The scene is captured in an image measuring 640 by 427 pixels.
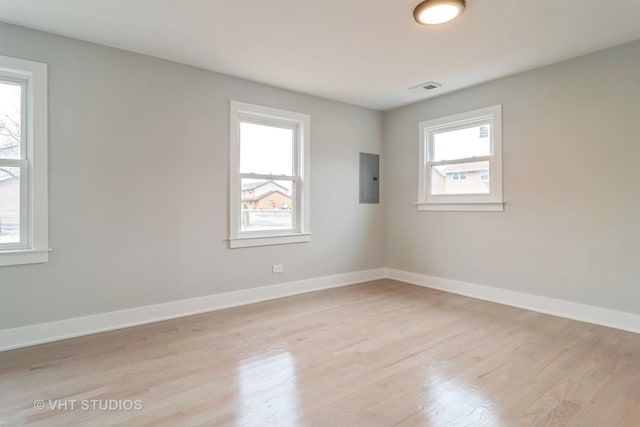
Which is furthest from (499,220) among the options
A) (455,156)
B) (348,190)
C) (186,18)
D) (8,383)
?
(8,383)

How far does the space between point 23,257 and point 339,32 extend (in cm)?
321

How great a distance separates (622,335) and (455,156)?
2533 millimetres

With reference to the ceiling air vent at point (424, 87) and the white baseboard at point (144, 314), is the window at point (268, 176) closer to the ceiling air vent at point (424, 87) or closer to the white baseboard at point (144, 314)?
the white baseboard at point (144, 314)

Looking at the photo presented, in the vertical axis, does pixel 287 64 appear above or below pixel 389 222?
above

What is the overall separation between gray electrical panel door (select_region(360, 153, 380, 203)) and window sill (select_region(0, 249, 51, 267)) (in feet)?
12.4

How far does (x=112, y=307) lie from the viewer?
3115 millimetres

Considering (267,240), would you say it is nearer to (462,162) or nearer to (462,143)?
(462,162)

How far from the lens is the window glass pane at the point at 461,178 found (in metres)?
4.15

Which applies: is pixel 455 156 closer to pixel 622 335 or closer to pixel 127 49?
pixel 622 335

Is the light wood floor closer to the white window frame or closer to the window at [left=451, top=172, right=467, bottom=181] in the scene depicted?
the white window frame

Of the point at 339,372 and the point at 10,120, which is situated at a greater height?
the point at 10,120

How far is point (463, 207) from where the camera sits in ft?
14.1

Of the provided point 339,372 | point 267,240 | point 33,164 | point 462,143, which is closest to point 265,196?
point 267,240

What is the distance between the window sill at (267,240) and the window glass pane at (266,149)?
31.7 inches
